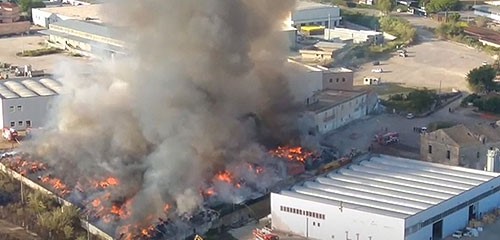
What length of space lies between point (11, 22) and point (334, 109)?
718 inches

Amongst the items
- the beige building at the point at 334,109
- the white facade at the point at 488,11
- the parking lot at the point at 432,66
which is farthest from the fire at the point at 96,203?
the white facade at the point at 488,11

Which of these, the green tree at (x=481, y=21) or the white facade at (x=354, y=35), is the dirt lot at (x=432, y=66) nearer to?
the white facade at (x=354, y=35)

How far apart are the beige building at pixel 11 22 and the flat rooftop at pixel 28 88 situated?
12288mm

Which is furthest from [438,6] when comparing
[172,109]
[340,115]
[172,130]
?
[172,130]

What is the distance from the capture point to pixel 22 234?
1404 cm

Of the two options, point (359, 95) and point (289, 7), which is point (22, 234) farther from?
point (359, 95)

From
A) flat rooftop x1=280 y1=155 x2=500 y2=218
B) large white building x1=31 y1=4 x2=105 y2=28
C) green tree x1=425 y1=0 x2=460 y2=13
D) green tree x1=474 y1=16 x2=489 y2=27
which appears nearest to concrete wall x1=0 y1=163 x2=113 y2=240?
flat rooftop x1=280 y1=155 x2=500 y2=218

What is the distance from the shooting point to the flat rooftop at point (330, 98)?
1942cm

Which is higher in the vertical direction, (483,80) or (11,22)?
(483,80)

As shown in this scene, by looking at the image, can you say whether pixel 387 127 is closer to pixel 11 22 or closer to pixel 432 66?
pixel 432 66

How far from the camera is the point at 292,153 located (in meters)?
17.0

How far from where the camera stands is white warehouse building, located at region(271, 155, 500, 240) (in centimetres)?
1322

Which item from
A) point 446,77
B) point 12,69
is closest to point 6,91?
point 12,69

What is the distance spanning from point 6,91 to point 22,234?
726 cm
